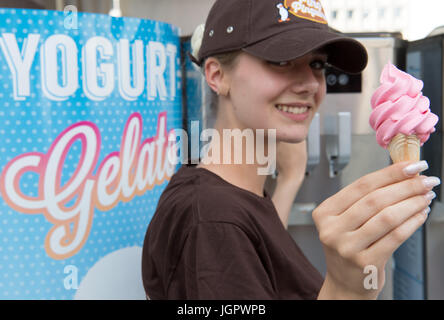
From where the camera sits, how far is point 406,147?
0.90 m

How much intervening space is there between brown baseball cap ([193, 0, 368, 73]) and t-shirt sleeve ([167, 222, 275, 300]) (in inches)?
15.6

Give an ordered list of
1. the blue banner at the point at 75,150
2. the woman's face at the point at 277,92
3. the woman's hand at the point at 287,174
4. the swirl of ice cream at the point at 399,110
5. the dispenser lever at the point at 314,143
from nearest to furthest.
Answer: the swirl of ice cream at the point at 399,110 < the woman's face at the point at 277,92 < the blue banner at the point at 75,150 < the woman's hand at the point at 287,174 < the dispenser lever at the point at 314,143

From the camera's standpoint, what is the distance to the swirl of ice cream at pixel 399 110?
0.88m

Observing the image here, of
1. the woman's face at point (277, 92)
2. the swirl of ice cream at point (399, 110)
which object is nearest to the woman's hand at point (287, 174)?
the woman's face at point (277, 92)

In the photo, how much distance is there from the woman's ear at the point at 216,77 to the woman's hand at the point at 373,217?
0.42 metres

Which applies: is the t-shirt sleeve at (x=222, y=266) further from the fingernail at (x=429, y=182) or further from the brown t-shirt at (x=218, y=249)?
the fingernail at (x=429, y=182)

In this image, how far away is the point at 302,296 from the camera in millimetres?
998

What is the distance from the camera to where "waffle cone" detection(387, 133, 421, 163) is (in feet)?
2.92

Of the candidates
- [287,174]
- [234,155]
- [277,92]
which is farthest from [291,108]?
[287,174]

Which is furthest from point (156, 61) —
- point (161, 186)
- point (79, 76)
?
point (161, 186)

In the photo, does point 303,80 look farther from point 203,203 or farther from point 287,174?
point 287,174

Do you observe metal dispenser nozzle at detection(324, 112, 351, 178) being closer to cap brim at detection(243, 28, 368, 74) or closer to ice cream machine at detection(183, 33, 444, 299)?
ice cream machine at detection(183, 33, 444, 299)

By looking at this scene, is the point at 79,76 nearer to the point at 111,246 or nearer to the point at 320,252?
the point at 111,246

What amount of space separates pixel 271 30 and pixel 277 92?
5.6 inches
